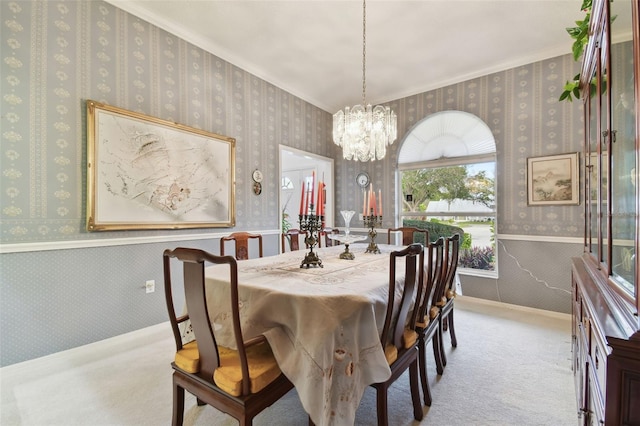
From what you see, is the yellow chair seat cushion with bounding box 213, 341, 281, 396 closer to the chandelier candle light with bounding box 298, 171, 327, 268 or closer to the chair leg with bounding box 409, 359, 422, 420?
the chandelier candle light with bounding box 298, 171, 327, 268

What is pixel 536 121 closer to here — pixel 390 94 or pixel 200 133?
pixel 390 94

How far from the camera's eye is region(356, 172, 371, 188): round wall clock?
4.92m

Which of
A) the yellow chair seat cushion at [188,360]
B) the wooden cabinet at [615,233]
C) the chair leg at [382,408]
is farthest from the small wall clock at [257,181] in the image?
the wooden cabinet at [615,233]

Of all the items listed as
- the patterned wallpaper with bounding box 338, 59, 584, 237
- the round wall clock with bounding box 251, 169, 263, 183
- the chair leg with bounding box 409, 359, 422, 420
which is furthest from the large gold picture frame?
the patterned wallpaper with bounding box 338, 59, 584, 237

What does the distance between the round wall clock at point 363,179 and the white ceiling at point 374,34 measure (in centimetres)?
151

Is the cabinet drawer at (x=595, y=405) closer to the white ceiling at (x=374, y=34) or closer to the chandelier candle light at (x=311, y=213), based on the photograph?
the chandelier candle light at (x=311, y=213)

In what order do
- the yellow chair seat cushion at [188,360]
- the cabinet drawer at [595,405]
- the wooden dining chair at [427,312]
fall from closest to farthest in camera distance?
the cabinet drawer at [595,405] < the yellow chair seat cushion at [188,360] < the wooden dining chair at [427,312]

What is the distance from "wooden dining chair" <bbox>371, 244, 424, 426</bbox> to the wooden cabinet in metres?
0.67

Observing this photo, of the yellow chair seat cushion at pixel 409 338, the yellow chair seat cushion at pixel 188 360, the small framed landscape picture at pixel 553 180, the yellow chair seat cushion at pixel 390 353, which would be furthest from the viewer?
the small framed landscape picture at pixel 553 180

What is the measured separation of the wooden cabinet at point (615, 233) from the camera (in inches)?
28.0

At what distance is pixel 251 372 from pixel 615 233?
1628mm

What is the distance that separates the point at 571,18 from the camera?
280 cm

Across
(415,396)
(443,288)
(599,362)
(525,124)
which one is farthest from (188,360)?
(525,124)

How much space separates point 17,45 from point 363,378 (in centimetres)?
326
